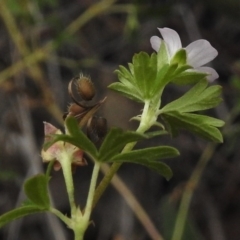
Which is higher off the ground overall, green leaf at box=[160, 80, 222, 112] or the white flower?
the white flower

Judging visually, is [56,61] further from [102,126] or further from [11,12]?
[102,126]

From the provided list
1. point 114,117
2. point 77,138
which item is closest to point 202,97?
point 77,138

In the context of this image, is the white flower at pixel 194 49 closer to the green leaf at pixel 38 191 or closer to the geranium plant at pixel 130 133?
the geranium plant at pixel 130 133

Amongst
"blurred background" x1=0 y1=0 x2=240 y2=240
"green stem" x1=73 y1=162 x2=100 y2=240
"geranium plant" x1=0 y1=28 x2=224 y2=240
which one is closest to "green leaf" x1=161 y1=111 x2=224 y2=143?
"geranium plant" x1=0 y1=28 x2=224 y2=240

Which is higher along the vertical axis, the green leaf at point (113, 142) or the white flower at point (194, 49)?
the white flower at point (194, 49)

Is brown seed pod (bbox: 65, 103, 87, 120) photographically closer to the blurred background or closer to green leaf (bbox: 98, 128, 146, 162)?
green leaf (bbox: 98, 128, 146, 162)

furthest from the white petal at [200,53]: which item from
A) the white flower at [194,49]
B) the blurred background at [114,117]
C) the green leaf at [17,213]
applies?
the blurred background at [114,117]
